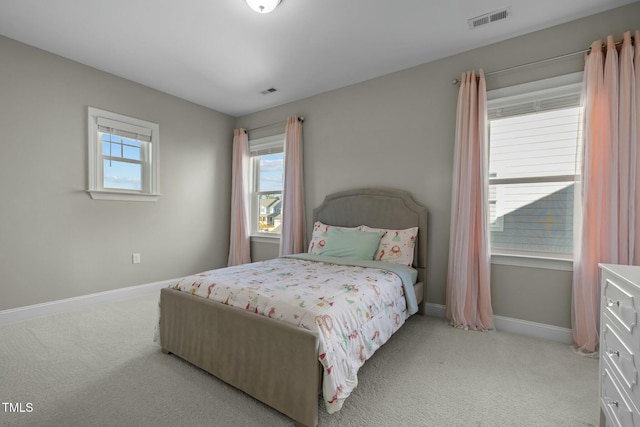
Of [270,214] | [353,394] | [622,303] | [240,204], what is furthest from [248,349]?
[240,204]

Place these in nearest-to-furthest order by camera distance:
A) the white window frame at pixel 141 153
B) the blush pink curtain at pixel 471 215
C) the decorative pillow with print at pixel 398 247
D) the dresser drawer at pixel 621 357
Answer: the dresser drawer at pixel 621 357 < the blush pink curtain at pixel 471 215 < the decorative pillow with print at pixel 398 247 < the white window frame at pixel 141 153

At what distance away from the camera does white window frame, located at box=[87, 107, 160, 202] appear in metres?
3.13

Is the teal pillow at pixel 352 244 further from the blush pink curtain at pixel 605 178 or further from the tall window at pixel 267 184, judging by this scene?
the blush pink curtain at pixel 605 178

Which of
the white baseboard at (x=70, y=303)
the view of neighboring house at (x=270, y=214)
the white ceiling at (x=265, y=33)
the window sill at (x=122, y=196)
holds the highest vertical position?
the white ceiling at (x=265, y=33)

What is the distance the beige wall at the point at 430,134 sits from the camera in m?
2.38

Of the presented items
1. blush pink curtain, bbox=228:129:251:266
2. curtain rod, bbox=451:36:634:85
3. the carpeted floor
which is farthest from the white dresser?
blush pink curtain, bbox=228:129:251:266

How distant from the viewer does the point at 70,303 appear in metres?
2.99

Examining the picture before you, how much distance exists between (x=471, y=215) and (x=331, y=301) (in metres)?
1.70

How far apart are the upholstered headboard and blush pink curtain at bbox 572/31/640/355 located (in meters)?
1.20

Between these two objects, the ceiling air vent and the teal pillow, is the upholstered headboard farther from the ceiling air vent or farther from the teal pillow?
the ceiling air vent

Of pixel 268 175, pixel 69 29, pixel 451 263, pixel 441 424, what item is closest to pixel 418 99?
pixel 451 263

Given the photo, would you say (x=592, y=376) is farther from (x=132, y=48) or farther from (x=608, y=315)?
(x=132, y=48)

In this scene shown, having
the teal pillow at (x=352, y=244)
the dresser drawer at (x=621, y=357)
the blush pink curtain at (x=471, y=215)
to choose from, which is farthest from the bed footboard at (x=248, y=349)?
the blush pink curtain at (x=471, y=215)

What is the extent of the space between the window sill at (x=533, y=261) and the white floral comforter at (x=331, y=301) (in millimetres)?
847
